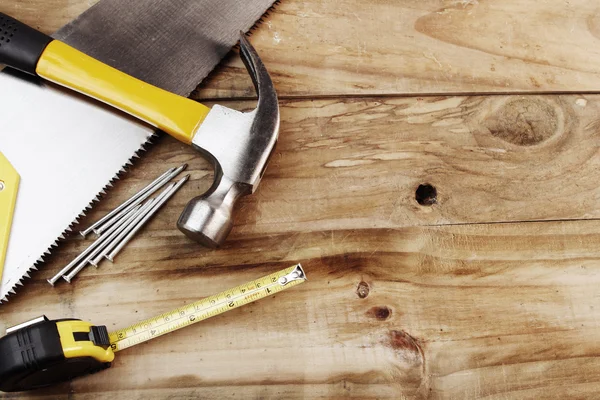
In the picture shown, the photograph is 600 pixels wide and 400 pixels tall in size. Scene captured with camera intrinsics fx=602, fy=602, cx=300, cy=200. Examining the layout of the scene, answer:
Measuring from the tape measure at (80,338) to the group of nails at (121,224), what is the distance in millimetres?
188

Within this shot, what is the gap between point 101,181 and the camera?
58.8 inches

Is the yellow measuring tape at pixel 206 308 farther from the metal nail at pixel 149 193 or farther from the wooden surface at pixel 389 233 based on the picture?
the metal nail at pixel 149 193

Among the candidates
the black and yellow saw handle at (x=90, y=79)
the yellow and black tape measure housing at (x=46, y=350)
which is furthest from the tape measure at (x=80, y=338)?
the black and yellow saw handle at (x=90, y=79)

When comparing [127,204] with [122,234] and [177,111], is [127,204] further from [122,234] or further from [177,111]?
[177,111]

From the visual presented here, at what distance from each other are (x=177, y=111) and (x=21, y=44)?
40 centimetres

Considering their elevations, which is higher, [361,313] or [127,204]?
[127,204]

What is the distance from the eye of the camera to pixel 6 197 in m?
1.42

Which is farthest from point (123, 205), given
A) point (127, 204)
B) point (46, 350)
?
point (46, 350)

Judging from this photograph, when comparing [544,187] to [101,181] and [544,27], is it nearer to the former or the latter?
[544,27]

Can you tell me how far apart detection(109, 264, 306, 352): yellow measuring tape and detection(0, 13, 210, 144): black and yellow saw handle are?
38cm

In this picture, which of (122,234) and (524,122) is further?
(524,122)

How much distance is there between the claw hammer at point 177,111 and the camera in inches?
55.5

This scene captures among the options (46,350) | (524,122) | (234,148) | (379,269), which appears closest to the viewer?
(46,350)

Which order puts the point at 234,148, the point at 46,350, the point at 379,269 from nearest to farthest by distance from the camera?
the point at 46,350
the point at 234,148
the point at 379,269
